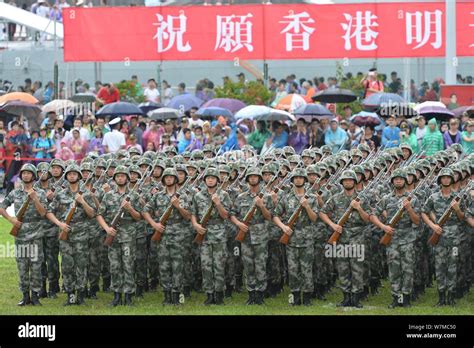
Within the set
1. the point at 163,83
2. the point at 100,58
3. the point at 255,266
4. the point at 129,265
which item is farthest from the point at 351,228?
the point at 163,83

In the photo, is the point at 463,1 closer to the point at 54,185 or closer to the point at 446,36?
the point at 446,36

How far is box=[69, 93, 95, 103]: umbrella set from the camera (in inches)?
1230

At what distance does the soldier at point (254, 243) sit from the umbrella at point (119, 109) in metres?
10.4

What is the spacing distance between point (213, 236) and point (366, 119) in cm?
953

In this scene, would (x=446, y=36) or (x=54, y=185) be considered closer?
(x=54, y=185)

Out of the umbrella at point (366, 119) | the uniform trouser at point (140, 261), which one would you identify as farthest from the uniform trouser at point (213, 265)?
the umbrella at point (366, 119)

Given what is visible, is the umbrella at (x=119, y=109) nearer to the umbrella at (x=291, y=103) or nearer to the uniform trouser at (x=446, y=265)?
the umbrella at (x=291, y=103)

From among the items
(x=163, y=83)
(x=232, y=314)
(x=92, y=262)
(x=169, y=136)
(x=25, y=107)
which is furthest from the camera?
(x=163, y=83)

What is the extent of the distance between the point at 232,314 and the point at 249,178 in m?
2.08

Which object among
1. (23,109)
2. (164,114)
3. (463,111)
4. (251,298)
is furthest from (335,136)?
(251,298)

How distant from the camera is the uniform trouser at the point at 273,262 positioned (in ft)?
65.5

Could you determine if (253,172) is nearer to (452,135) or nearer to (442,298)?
(442,298)

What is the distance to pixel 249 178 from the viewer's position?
19.3m

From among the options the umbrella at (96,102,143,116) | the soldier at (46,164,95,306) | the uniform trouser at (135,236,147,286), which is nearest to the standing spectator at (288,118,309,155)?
the umbrella at (96,102,143,116)
